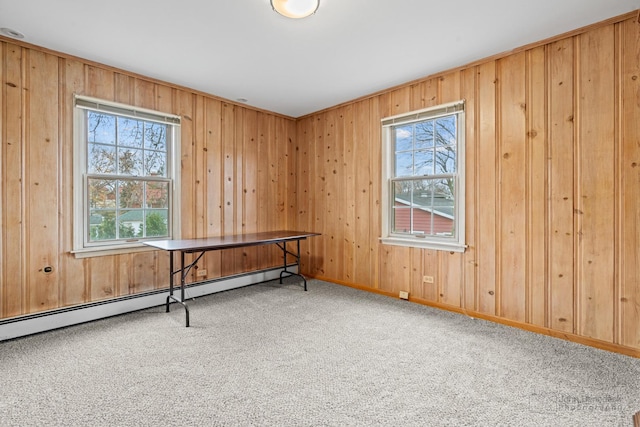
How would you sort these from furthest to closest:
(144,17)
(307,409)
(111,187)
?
(111,187), (144,17), (307,409)

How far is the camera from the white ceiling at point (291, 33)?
2.11 metres

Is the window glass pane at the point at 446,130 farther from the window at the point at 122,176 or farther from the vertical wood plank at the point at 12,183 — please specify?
the vertical wood plank at the point at 12,183

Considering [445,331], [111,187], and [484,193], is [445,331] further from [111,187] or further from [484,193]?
[111,187]

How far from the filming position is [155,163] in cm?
343

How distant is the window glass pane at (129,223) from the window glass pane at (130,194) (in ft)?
0.21

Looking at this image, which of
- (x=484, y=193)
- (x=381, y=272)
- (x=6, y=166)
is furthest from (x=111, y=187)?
(x=484, y=193)

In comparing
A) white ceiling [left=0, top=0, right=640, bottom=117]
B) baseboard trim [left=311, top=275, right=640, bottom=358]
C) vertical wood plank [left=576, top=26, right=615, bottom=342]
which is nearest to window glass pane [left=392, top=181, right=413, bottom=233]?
baseboard trim [left=311, top=275, right=640, bottom=358]

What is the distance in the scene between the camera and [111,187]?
123 inches

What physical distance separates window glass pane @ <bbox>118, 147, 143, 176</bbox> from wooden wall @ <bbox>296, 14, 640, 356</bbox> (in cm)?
284

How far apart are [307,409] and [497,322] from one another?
6.68 ft

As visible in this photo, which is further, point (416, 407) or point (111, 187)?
point (111, 187)

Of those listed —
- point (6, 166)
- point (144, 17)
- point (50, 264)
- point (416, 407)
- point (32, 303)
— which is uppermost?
point (144, 17)

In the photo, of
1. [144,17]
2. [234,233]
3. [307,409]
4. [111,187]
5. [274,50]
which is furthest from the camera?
[234,233]

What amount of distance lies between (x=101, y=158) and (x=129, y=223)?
0.69 meters
